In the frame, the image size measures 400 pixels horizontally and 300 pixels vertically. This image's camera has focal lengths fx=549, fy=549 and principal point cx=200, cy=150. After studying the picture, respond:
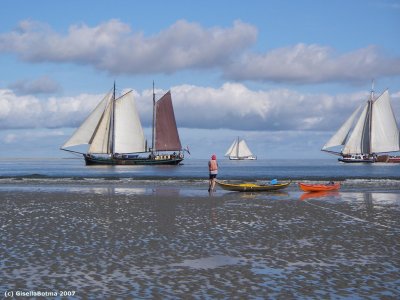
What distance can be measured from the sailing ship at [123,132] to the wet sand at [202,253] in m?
82.3

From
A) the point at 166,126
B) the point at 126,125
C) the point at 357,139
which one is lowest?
the point at 357,139

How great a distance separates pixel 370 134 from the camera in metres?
133

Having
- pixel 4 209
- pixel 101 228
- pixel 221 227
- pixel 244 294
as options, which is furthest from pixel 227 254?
pixel 4 209

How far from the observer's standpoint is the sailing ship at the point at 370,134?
128 metres

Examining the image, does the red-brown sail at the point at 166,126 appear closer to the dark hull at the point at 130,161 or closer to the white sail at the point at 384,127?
the dark hull at the point at 130,161

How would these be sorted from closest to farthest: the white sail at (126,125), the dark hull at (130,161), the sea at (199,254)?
the sea at (199,254) < the white sail at (126,125) < the dark hull at (130,161)

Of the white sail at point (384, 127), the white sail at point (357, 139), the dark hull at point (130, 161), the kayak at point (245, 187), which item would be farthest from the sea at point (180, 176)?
the white sail at point (357, 139)

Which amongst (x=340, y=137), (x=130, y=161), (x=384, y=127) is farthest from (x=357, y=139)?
(x=130, y=161)

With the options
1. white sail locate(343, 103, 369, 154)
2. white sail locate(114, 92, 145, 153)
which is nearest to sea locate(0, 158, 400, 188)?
white sail locate(114, 92, 145, 153)

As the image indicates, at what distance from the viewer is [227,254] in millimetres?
13758

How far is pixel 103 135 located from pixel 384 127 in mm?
65673

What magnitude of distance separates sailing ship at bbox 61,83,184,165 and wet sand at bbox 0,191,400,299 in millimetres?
82331

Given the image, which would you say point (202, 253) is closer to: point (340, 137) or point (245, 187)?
point (245, 187)

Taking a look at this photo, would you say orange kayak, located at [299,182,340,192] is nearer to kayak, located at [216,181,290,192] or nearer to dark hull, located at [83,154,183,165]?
kayak, located at [216,181,290,192]
